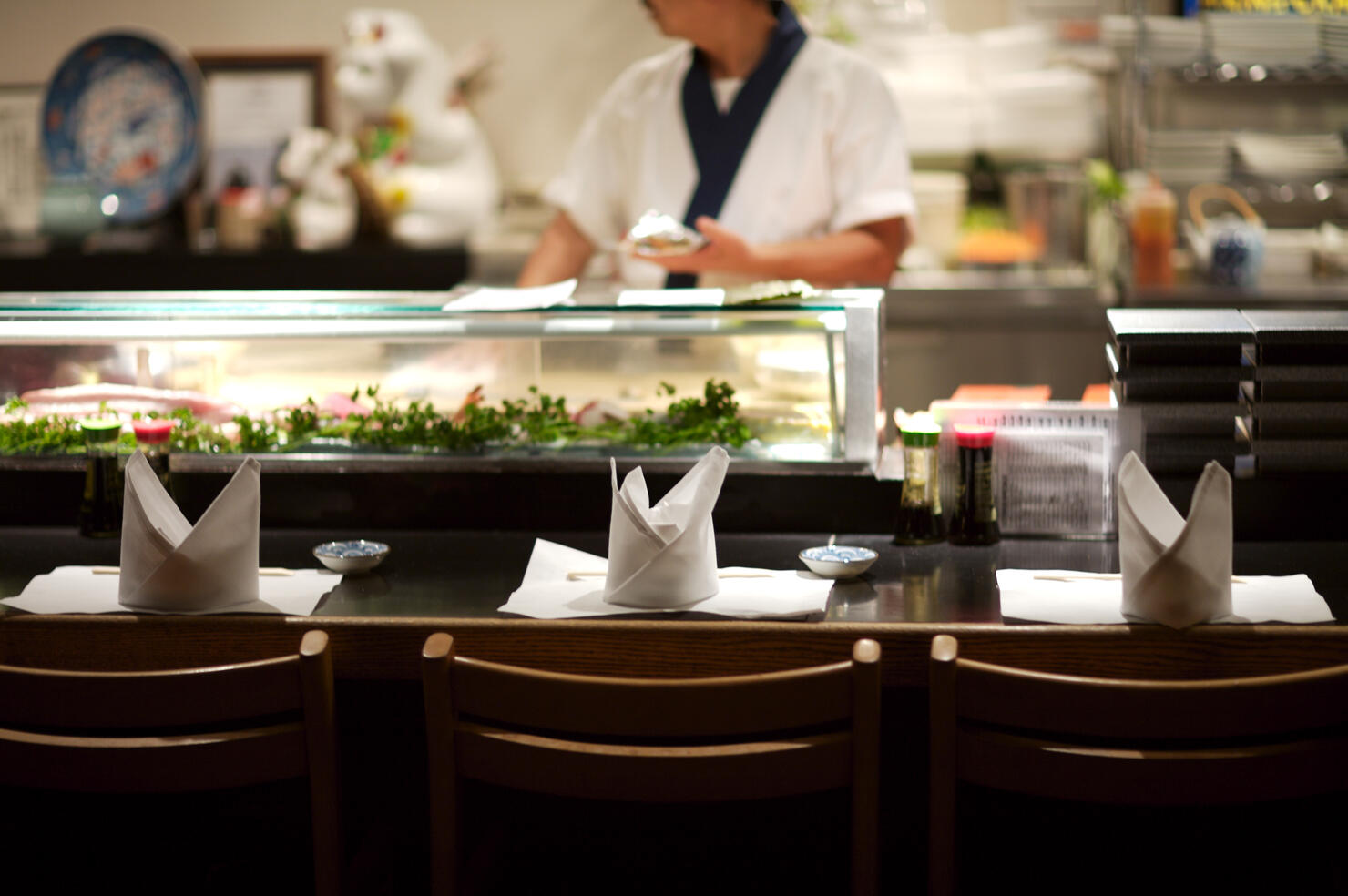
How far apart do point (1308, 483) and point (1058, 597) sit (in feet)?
1.98

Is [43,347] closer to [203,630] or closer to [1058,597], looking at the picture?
[203,630]

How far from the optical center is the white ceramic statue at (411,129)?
4.61 m

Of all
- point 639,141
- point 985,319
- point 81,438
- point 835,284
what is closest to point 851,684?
point 81,438

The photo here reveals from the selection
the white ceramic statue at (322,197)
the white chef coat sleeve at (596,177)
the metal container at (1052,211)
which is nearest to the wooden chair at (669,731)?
the white chef coat sleeve at (596,177)

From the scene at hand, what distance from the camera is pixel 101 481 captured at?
224 centimetres

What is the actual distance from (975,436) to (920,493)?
123 mm

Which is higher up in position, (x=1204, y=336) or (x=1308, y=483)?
(x=1204, y=336)

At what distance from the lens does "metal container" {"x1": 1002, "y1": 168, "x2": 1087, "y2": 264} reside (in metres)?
4.46

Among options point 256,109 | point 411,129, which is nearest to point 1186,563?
point 411,129

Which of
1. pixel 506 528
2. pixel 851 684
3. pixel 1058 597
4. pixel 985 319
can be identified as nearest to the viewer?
pixel 851 684

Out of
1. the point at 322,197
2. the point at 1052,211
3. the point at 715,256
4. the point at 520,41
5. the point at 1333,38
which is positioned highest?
the point at 520,41

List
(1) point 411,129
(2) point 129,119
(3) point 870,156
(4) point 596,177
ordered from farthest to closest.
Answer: (2) point 129,119, (1) point 411,129, (4) point 596,177, (3) point 870,156

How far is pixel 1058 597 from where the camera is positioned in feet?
5.98

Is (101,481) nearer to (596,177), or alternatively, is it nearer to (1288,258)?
(596,177)
